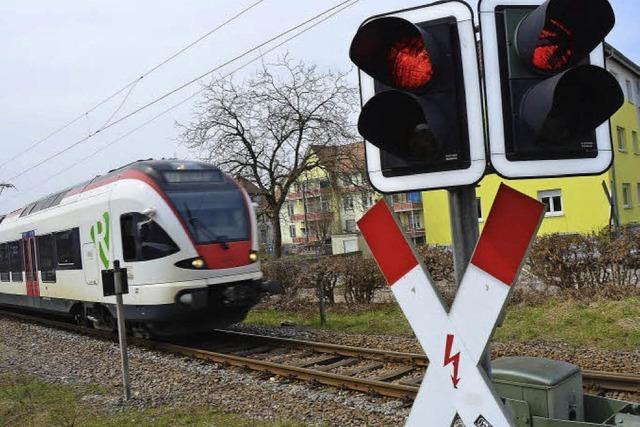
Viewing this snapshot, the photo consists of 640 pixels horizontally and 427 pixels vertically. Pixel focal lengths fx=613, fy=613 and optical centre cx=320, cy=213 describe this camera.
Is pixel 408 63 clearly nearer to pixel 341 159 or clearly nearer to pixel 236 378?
pixel 236 378

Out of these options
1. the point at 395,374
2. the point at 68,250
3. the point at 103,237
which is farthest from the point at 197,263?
the point at 68,250

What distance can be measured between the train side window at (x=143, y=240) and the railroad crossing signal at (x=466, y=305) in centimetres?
822

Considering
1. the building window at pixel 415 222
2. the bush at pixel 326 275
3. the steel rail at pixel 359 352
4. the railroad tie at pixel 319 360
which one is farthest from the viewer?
the building window at pixel 415 222

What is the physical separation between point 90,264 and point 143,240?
7.87 ft

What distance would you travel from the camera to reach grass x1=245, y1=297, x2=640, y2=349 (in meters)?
8.90

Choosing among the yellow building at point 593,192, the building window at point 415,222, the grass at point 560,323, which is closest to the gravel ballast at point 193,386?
the grass at point 560,323

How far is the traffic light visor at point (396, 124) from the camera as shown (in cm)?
230

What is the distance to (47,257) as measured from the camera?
1469 centimetres

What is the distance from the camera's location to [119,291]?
7.88 metres

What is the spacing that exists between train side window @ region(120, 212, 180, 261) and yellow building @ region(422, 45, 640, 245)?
19301 mm

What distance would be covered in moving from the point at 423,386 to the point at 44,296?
48.3 ft

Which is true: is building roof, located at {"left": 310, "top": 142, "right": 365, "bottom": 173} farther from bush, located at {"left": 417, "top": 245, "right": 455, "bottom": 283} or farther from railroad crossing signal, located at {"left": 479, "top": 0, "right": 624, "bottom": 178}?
railroad crossing signal, located at {"left": 479, "top": 0, "right": 624, "bottom": 178}

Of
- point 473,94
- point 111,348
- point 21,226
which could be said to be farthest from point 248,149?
point 473,94

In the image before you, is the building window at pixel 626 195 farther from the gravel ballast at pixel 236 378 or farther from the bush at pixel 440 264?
the gravel ballast at pixel 236 378
